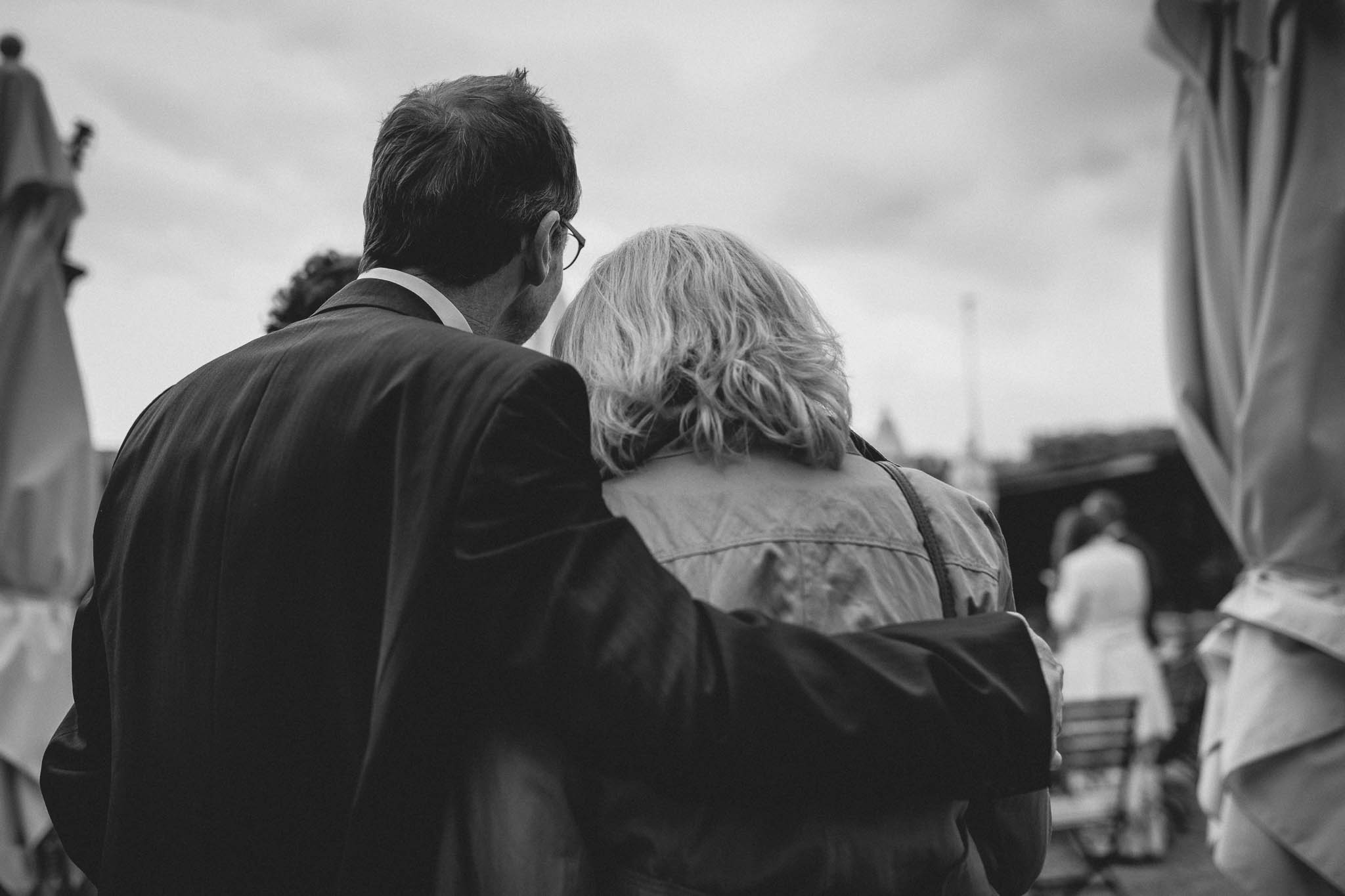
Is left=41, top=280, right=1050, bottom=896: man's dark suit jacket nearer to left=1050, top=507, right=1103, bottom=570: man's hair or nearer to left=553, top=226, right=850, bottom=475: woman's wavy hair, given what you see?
left=553, top=226, right=850, bottom=475: woman's wavy hair

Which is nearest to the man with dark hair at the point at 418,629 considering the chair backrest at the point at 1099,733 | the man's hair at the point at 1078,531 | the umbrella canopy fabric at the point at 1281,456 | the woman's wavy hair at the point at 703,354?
the woman's wavy hair at the point at 703,354

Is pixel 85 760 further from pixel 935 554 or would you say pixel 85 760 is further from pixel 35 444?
pixel 35 444

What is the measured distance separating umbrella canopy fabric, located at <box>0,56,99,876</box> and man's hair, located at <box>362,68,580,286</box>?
7.29 feet

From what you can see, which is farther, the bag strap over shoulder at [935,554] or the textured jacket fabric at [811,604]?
the bag strap over shoulder at [935,554]

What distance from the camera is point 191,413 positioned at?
1.58m

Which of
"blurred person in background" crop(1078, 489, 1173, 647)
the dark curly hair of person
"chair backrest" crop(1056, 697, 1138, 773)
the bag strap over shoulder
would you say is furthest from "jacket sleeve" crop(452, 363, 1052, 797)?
"blurred person in background" crop(1078, 489, 1173, 647)

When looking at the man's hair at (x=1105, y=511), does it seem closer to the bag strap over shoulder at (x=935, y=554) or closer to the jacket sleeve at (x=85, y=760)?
the bag strap over shoulder at (x=935, y=554)

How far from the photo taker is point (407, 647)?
1.32 metres

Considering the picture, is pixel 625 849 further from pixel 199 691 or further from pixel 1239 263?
pixel 1239 263

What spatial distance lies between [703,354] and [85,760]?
1179 mm

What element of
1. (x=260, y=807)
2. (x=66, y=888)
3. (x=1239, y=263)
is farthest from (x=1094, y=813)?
(x=260, y=807)

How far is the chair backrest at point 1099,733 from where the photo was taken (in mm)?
5188

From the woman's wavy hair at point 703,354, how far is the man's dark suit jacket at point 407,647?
15 centimetres

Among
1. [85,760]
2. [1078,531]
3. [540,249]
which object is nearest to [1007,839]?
[540,249]
